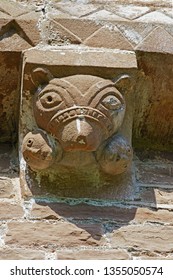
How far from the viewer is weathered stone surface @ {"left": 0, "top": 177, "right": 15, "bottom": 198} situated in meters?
3.37

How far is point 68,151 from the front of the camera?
3260mm

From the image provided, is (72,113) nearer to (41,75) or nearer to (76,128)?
(76,128)

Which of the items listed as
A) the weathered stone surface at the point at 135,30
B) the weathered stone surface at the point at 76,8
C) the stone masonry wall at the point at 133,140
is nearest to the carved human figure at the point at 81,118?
the stone masonry wall at the point at 133,140

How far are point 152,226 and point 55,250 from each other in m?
0.34

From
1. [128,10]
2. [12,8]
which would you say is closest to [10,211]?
[12,8]

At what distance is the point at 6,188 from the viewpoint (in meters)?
3.39

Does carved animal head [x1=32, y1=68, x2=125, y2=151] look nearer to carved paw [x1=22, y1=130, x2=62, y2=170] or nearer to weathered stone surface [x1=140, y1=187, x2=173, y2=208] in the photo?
carved paw [x1=22, y1=130, x2=62, y2=170]

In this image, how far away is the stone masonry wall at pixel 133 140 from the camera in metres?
3.23

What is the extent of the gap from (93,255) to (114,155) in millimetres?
335

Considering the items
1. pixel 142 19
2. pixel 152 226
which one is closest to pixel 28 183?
pixel 152 226

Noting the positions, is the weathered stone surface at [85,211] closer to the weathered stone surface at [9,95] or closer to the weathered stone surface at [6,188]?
the weathered stone surface at [6,188]

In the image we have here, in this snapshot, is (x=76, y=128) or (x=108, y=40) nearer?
(x=76, y=128)

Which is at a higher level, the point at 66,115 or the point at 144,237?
the point at 66,115

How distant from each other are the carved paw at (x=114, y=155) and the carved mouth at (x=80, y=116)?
8 cm
